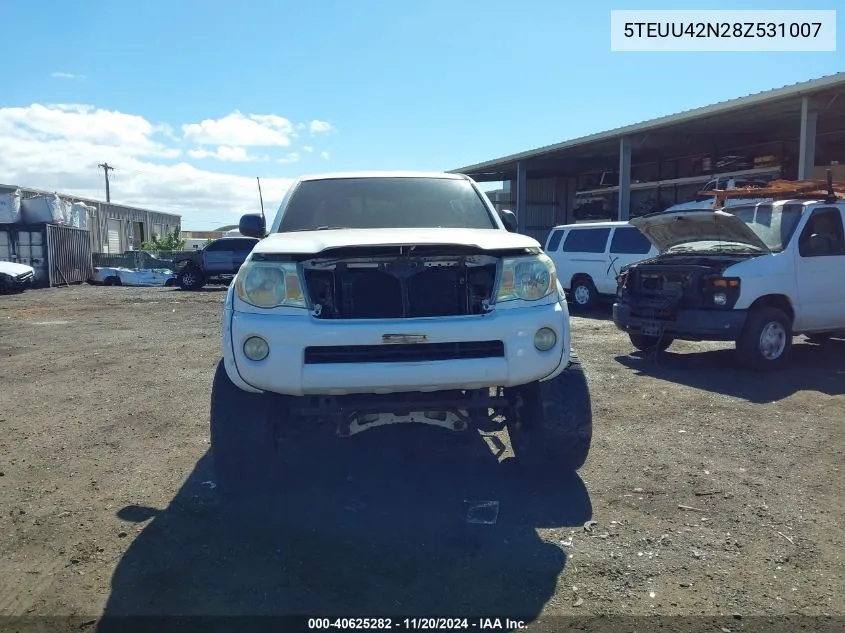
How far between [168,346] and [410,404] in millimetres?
7479

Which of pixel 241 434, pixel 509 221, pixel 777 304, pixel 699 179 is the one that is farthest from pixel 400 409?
pixel 699 179

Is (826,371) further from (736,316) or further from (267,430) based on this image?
(267,430)

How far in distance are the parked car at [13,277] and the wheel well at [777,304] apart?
23005 mm

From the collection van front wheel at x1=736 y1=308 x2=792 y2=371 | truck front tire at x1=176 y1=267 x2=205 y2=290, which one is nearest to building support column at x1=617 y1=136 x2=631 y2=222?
van front wheel at x1=736 y1=308 x2=792 y2=371

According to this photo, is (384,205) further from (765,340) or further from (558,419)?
(765,340)

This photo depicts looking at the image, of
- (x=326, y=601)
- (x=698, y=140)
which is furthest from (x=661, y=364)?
(x=698, y=140)

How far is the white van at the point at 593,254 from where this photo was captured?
1353 cm

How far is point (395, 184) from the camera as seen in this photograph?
5.03m

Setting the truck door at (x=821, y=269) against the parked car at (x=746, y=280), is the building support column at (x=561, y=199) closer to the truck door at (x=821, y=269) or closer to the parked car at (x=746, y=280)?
the parked car at (x=746, y=280)

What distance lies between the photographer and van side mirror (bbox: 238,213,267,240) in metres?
5.21

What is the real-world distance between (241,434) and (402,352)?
Result: 3.40 feet

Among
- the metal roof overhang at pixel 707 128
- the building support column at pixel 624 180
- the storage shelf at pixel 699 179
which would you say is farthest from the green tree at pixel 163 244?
the building support column at pixel 624 180

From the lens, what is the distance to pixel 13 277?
23031 mm

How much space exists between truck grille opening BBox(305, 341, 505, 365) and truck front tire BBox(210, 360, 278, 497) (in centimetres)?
60
